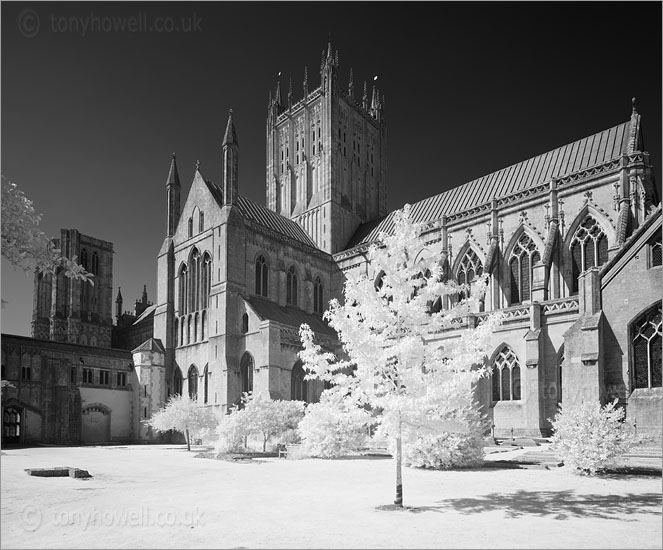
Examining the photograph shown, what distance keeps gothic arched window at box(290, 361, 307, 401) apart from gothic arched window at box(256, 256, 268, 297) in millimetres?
7057

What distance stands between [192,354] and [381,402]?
3594 centimetres

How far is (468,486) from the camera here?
54.4 feet

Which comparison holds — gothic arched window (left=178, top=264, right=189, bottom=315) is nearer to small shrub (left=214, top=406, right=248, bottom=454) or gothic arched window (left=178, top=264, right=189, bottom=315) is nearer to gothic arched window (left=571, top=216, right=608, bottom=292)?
small shrub (left=214, top=406, right=248, bottom=454)

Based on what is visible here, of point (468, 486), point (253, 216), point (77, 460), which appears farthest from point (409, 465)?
point (253, 216)

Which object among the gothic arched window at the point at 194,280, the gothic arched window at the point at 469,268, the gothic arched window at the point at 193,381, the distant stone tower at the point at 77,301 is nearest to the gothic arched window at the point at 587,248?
the gothic arched window at the point at 469,268

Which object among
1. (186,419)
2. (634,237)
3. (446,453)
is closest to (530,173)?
(634,237)

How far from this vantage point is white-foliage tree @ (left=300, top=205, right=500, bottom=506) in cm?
1339

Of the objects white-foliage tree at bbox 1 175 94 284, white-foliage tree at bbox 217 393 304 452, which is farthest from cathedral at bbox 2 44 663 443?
white-foliage tree at bbox 1 175 94 284

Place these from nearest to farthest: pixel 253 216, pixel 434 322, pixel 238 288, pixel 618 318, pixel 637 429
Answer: pixel 434 322
pixel 637 429
pixel 618 318
pixel 238 288
pixel 253 216

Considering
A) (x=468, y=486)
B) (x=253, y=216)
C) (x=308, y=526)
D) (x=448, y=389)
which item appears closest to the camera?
(x=308, y=526)

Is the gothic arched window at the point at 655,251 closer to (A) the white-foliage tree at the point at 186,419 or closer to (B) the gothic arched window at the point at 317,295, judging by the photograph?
(A) the white-foliage tree at the point at 186,419

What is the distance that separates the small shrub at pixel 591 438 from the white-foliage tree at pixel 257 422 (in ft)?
44.7

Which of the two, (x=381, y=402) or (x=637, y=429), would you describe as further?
(x=637, y=429)

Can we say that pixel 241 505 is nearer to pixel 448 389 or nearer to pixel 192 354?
pixel 448 389
